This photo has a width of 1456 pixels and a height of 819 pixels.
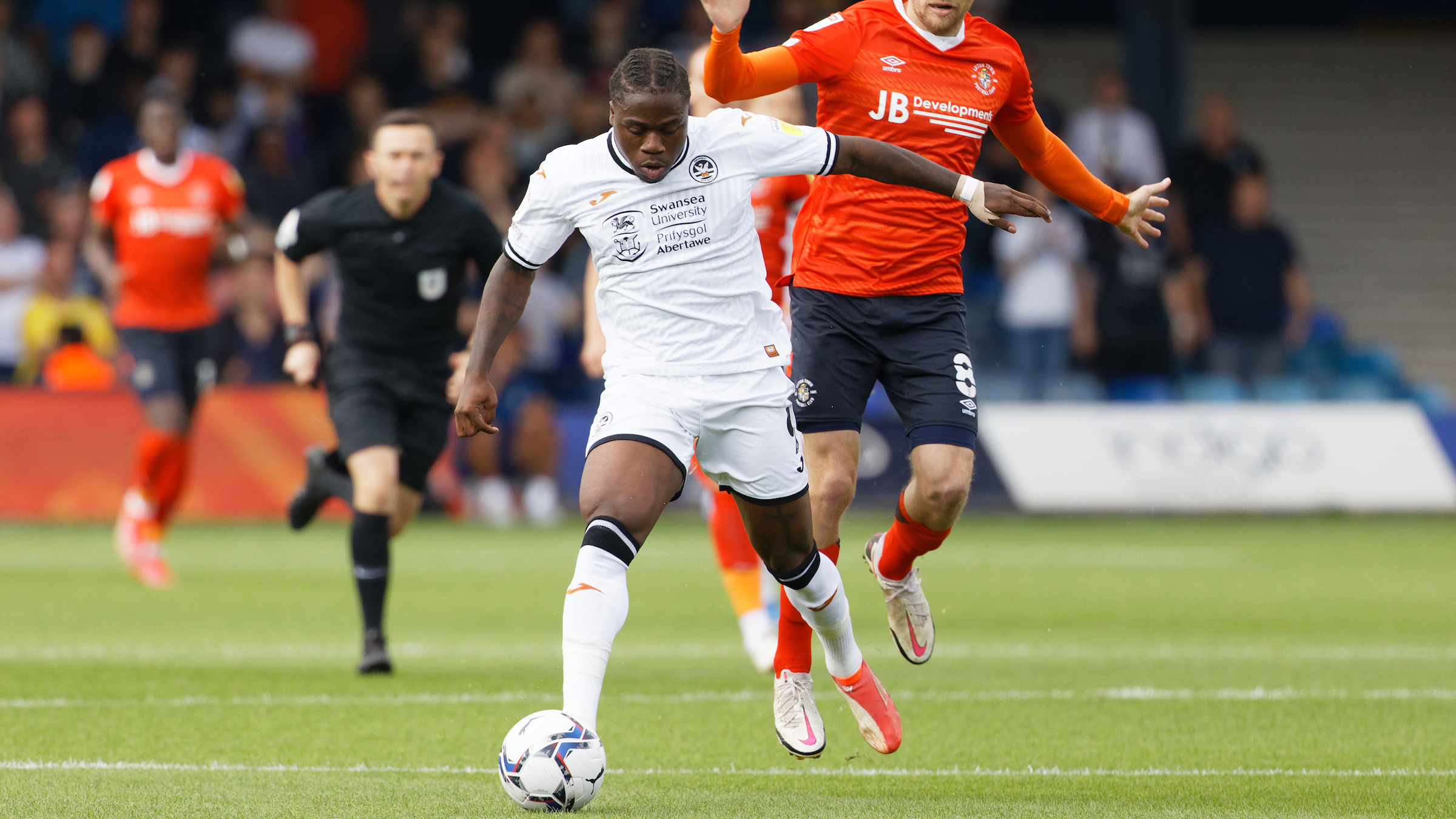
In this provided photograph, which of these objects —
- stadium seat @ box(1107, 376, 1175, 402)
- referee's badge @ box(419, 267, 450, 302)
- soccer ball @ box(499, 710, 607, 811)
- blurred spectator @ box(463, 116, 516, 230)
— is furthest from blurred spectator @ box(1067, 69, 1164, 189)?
soccer ball @ box(499, 710, 607, 811)

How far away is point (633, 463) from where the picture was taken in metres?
5.21

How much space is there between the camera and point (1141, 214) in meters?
6.21

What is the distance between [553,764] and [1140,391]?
43.9ft

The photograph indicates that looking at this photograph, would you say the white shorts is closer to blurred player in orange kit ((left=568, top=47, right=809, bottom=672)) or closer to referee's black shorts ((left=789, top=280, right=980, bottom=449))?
referee's black shorts ((left=789, top=280, right=980, bottom=449))

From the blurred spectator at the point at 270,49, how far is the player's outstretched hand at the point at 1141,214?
44.1 ft

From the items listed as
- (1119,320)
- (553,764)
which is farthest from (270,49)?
(553,764)

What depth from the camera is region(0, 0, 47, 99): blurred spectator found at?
59.4ft

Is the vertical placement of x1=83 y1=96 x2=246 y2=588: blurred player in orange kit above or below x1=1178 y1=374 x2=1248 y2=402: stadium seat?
above

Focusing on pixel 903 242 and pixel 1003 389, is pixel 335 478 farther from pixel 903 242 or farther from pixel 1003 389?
pixel 1003 389

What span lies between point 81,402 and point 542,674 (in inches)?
354

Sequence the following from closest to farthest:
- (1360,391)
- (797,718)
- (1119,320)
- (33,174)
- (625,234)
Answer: (625,234) < (797,718) < (33,174) < (1360,391) < (1119,320)

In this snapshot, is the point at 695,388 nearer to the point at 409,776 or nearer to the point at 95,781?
the point at 409,776

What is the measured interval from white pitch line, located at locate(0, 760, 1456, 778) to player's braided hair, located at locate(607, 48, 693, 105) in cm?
207

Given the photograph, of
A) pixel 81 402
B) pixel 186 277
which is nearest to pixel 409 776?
pixel 186 277
